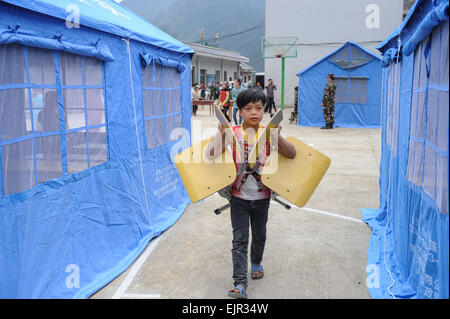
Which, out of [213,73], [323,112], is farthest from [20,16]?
[213,73]

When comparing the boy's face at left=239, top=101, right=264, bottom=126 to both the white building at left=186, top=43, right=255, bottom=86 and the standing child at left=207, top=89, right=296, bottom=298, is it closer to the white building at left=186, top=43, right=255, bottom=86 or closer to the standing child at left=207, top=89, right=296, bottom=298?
the standing child at left=207, top=89, right=296, bottom=298

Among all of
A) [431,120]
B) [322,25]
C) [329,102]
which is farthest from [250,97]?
[322,25]

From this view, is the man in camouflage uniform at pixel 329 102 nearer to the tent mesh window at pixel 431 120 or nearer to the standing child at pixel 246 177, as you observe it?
the tent mesh window at pixel 431 120

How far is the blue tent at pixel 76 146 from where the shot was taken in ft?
10.1

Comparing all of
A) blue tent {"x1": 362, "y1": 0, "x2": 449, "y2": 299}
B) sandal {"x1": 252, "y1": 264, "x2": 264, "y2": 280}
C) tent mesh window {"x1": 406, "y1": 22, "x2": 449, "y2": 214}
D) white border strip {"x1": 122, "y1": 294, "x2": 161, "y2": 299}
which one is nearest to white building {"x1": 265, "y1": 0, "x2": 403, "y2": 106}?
blue tent {"x1": 362, "y1": 0, "x2": 449, "y2": 299}

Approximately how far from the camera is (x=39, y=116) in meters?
3.40

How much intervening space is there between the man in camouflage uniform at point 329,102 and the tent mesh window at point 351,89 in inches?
27.8

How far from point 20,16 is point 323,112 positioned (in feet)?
49.1

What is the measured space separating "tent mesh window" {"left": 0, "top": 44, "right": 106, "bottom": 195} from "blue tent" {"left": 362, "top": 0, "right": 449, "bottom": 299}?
266 cm

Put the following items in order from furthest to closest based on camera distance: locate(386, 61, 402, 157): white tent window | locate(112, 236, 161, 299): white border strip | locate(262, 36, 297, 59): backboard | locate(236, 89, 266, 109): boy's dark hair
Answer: locate(262, 36, 297, 59): backboard
locate(386, 61, 402, 157): white tent window
locate(112, 236, 161, 299): white border strip
locate(236, 89, 266, 109): boy's dark hair

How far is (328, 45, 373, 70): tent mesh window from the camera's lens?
53.8 feet

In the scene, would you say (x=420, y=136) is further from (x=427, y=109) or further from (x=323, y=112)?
(x=323, y=112)

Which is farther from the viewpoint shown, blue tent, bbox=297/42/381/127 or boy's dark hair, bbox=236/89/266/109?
blue tent, bbox=297/42/381/127

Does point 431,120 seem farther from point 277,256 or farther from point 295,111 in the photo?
point 295,111
